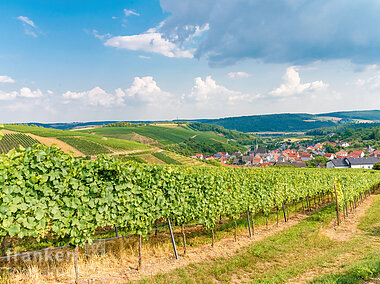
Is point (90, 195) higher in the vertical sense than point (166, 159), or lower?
higher

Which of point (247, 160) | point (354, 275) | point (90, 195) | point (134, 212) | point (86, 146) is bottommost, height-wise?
point (247, 160)

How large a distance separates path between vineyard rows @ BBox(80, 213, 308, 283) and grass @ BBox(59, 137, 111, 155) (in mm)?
65675

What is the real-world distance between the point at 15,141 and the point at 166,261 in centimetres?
7553

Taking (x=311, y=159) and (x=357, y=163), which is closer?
(x=357, y=163)

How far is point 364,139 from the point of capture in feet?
541

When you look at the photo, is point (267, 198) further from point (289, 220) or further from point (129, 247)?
point (129, 247)

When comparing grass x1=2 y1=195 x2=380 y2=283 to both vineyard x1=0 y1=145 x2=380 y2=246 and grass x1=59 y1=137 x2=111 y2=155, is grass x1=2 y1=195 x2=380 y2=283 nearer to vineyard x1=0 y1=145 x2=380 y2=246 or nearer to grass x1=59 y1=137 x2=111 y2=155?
vineyard x1=0 y1=145 x2=380 y2=246

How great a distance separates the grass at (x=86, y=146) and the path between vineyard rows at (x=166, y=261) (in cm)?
6567

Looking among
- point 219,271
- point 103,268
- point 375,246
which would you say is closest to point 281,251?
point 219,271

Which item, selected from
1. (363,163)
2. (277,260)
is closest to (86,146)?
(277,260)

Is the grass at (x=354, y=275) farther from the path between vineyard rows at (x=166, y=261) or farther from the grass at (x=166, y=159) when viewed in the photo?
the grass at (x=166, y=159)

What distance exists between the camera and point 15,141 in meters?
63.8

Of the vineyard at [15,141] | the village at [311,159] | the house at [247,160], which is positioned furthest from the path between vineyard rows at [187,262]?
the house at [247,160]

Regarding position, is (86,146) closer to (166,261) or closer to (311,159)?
(166,261)
